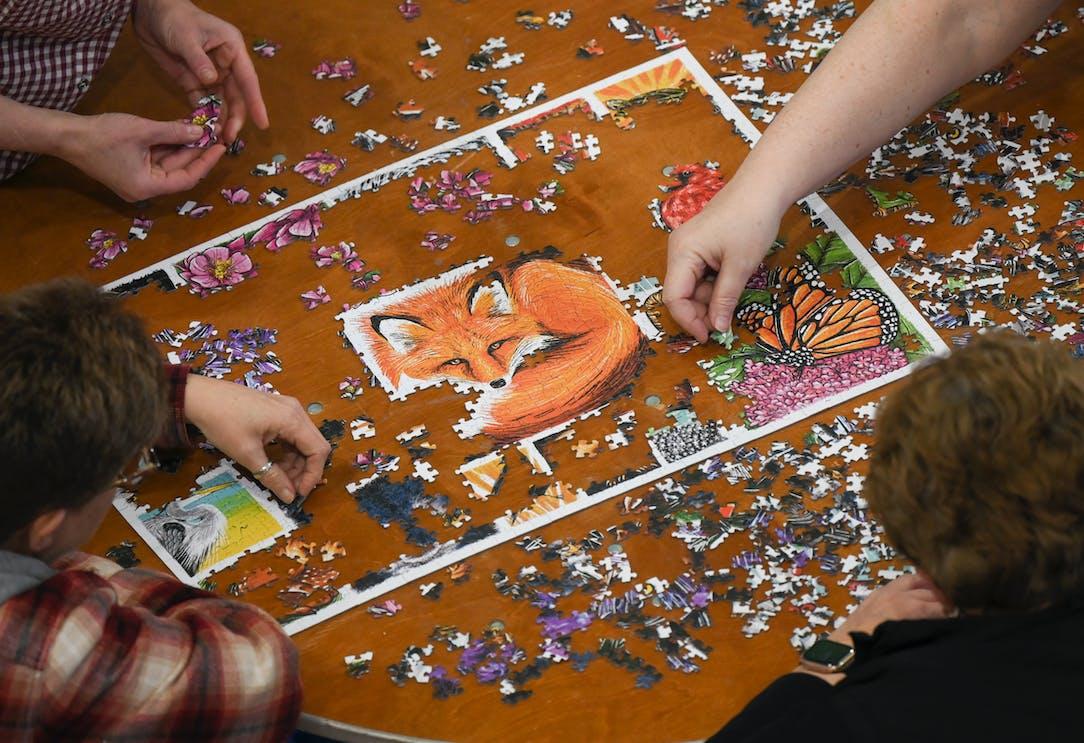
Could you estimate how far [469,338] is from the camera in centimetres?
237

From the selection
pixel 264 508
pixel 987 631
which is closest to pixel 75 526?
pixel 264 508

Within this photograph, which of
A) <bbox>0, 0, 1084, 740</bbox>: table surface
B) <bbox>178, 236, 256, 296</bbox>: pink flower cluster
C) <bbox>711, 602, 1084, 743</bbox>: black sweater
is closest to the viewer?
<bbox>711, 602, 1084, 743</bbox>: black sweater

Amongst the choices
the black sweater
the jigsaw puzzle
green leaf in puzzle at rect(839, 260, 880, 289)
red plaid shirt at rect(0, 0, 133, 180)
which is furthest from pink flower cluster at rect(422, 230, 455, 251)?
the black sweater

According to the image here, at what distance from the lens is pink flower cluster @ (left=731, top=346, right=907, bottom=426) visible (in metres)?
2.22

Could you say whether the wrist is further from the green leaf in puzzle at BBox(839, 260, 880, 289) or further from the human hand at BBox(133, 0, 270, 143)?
the green leaf in puzzle at BBox(839, 260, 880, 289)

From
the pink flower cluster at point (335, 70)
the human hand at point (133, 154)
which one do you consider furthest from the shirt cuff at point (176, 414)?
the pink flower cluster at point (335, 70)

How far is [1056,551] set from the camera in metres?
1.51

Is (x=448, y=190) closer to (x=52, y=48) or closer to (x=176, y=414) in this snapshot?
(x=176, y=414)

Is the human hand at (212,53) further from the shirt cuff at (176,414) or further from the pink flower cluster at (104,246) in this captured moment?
the shirt cuff at (176,414)

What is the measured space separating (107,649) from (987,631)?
113cm

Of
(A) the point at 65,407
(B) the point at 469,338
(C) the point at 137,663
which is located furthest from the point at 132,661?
(B) the point at 469,338

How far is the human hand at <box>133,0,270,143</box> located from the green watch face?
60.6 inches

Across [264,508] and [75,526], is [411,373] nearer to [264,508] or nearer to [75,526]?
[264,508]

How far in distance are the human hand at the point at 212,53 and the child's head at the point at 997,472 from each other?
161 cm
